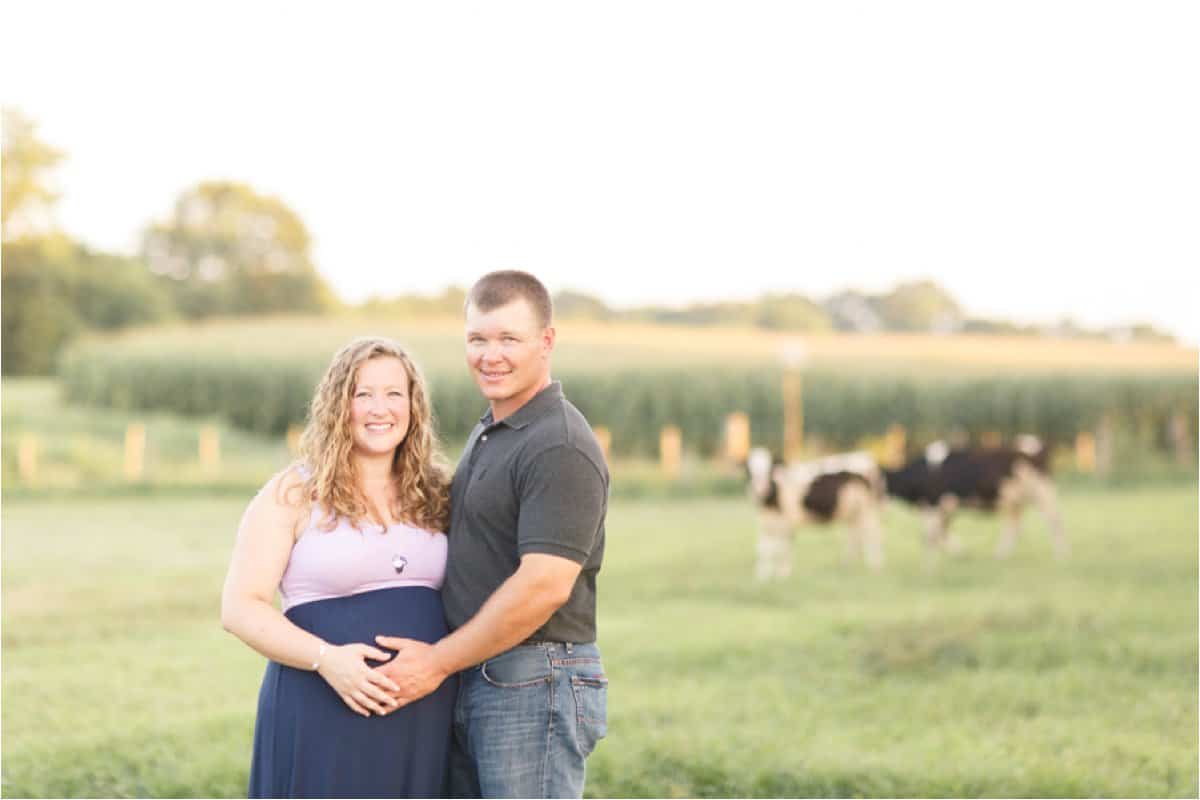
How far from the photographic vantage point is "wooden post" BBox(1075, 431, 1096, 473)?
1151 inches

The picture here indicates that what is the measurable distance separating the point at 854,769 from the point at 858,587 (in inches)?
250

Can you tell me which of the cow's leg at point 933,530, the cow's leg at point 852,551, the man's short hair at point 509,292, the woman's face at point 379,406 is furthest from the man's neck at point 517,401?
the cow's leg at point 933,530

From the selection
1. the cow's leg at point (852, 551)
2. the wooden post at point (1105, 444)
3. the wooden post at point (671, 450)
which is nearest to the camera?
the cow's leg at point (852, 551)

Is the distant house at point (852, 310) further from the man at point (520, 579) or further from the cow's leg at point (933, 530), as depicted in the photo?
the man at point (520, 579)

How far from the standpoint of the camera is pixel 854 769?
6.30 meters

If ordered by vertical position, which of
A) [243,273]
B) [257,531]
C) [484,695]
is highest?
[243,273]

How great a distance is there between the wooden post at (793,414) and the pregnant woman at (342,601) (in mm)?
28725

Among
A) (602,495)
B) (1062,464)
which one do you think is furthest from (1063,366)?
(602,495)

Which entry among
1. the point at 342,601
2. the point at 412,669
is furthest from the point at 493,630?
the point at 342,601

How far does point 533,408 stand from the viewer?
3834mm

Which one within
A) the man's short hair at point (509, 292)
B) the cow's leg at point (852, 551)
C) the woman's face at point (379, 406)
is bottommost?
the cow's leg at point (852, 551)

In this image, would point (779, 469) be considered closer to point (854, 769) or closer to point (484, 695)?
point (854, 769)

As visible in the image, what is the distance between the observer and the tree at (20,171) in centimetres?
3916

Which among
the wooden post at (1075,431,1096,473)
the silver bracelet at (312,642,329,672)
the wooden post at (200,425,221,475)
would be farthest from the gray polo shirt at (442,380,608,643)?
the wooden post at (1075,431,1096,473)
